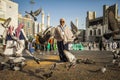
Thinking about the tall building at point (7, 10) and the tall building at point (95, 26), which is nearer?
the tall building at point (7, 10)

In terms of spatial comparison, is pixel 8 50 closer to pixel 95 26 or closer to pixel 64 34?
pixel 64 34

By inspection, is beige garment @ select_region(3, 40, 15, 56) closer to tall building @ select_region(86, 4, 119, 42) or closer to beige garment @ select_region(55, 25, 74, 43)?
beige garment @ select_region(55, 25, 74, 43)

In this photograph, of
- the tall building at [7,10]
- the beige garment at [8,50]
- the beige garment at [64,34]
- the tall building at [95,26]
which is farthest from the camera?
the tall building at [95,26]

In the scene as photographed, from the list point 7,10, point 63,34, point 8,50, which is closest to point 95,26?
point 7,10

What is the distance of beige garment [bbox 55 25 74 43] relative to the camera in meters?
8.37

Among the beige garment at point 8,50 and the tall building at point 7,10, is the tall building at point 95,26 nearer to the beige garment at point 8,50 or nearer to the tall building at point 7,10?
the tall building at point 7,10

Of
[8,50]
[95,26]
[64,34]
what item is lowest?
[8,50]

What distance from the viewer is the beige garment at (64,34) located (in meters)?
8.37

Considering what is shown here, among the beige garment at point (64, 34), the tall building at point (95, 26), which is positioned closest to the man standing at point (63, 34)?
the beige garment at point (64, 34)

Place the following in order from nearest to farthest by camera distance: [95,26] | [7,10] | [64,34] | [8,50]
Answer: [64,34]
[8,50]
[7,10]
[95,26]

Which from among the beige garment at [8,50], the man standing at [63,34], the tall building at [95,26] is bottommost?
the beige garment at [8,50]

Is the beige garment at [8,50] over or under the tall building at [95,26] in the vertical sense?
under

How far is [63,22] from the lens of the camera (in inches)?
343

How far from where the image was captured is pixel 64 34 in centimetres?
853
